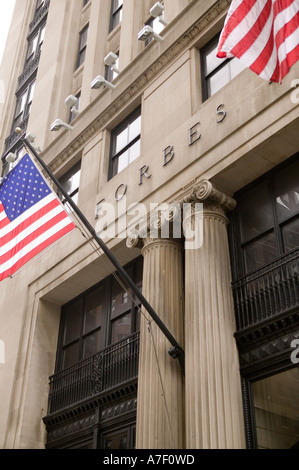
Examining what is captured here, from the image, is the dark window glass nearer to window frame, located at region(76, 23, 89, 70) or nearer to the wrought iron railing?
the wrought iron railing

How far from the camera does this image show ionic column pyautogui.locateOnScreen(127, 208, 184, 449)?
1135 cm

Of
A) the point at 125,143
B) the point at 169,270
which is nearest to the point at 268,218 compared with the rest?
the point at 169,270

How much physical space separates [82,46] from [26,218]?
13.8 m

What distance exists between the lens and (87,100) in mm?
21594

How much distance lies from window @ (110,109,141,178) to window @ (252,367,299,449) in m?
8.16

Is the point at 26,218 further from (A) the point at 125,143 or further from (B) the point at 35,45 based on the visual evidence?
(B) the point at 35,45

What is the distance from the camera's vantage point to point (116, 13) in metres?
23.9

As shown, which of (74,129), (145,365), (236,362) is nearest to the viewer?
(236,362)

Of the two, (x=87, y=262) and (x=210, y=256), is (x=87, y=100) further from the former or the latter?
(x=210, y=256)

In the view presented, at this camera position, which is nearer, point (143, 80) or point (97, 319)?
point (97, 319)

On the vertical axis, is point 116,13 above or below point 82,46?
below
